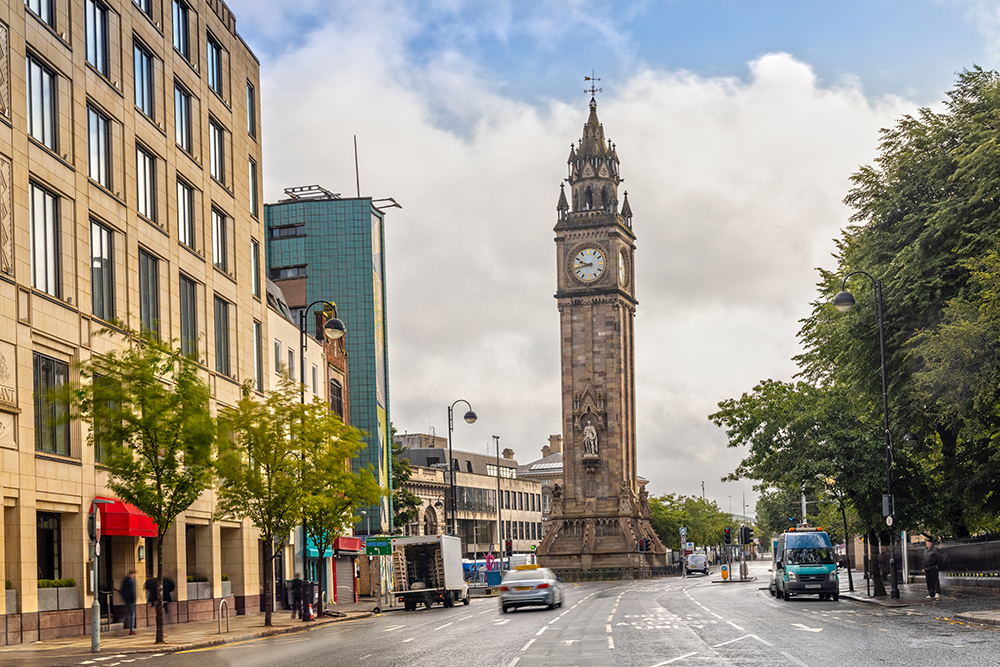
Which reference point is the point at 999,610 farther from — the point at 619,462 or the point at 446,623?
the point at 619,462

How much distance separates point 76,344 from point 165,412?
18.3ft

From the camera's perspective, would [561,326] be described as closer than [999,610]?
No

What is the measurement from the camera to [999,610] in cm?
3031

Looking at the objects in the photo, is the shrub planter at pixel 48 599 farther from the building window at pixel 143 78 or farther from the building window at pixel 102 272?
the building window at pixel 143 78

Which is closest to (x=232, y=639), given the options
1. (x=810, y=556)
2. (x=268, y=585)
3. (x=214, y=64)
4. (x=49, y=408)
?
(x=268, y=585)

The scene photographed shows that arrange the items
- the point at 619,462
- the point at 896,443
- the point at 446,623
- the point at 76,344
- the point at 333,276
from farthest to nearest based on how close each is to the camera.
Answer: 1. the point at 619,462
2. the point at 333,276
3. the point at 896,443
4. the point at 446,623
5. the point at 76,344

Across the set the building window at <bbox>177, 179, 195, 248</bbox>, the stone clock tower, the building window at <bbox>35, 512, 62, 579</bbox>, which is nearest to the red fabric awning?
the building window at <bbox>35, 512, 62, 579</bbox>

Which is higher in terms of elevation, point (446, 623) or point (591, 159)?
point (591, 159)

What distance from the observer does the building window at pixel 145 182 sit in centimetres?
3903

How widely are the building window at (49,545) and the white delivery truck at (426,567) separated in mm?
19101

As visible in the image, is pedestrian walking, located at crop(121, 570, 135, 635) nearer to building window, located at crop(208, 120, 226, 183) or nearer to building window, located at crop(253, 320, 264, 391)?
building window, located at crop(253, 320, 264, 391)

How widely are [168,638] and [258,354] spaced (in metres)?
22.1

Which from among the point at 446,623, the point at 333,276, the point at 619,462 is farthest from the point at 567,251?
the point at 446,623

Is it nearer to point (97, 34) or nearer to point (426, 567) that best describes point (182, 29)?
point (97, 34)
